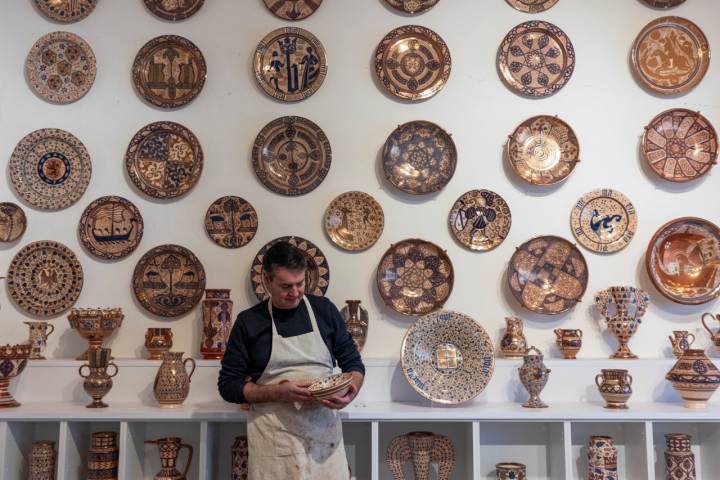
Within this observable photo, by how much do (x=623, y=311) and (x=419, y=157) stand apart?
1285 mm

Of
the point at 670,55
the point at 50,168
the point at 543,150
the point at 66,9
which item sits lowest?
the point at 50,168

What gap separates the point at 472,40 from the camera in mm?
3434

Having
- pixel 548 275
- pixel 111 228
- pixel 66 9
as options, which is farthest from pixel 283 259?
pixel 66 9

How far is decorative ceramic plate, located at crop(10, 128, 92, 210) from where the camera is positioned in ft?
10.9

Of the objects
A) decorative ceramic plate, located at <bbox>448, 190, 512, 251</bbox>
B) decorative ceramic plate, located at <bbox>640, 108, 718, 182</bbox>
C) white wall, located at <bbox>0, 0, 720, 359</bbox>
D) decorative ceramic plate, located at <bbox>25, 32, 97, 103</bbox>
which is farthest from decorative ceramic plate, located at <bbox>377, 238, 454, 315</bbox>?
decorative ceramic plate, located at <bbox>25, 32, 97, 103</bbox>

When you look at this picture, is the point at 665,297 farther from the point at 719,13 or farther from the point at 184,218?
the point at 184,218

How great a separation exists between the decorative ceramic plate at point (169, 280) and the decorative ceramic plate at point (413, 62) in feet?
4.63

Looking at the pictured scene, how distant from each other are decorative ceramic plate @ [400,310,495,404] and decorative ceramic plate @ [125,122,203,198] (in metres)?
1.44

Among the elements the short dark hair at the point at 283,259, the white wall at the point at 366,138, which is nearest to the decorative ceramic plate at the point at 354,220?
the white wall at the point at 366,138

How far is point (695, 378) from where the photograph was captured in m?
2.84

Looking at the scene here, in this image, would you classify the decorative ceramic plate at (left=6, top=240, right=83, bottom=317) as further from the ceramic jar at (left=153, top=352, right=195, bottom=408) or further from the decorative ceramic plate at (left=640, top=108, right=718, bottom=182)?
the decorative ceramic plate at (left=640, top=108, right=718, bottom=182)

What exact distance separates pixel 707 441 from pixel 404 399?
147 centimetres

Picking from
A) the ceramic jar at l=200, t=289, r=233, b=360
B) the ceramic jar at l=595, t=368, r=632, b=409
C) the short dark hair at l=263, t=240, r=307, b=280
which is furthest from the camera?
the ceramic jar at l=200, t=289, r=233, b=360

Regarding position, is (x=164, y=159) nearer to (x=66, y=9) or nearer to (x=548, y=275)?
(x=66, y=9)
